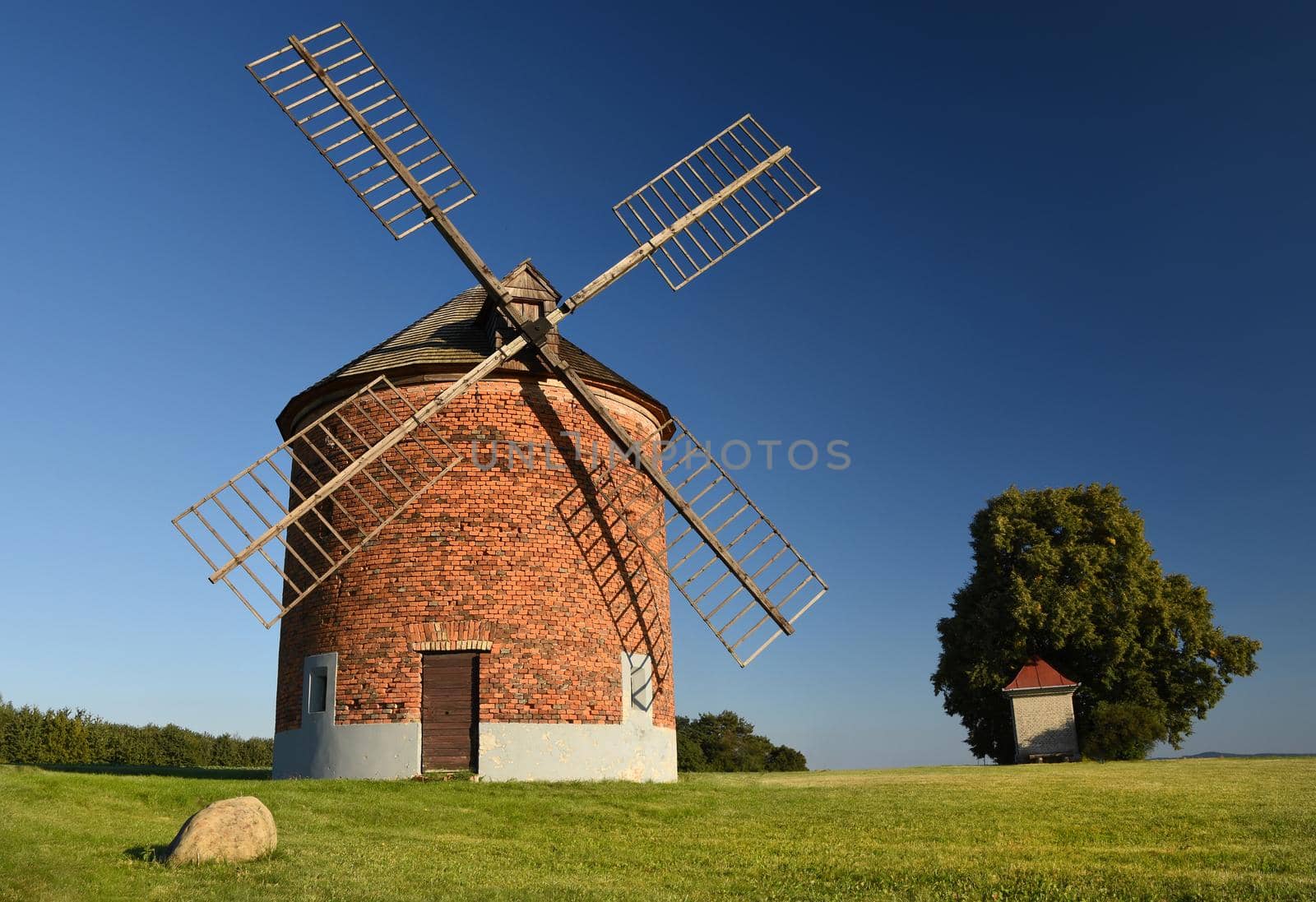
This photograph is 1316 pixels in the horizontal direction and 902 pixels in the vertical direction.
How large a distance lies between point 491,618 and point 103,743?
22.0 m

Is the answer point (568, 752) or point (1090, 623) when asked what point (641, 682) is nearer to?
point (568, 752)

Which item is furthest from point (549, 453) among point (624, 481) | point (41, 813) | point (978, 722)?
point (978, 722)

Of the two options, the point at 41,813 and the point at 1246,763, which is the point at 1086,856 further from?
the point at 1246,763

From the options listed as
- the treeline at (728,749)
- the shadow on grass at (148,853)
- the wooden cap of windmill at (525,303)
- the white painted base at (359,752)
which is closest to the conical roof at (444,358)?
the wooden cap of windmill at (525,303)

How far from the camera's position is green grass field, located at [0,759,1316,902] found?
24.3 ft

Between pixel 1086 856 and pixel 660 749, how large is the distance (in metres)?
8.50

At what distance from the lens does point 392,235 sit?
15.4 m

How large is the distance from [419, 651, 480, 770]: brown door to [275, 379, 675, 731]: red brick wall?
17cm

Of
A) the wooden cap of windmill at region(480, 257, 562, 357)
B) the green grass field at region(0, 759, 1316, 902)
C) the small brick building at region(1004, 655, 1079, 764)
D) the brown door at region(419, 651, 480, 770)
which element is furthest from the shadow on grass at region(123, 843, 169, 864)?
the small brick building at region(1004, 655, 1079, 764)

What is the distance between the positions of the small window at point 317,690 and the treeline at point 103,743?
39.0 feet

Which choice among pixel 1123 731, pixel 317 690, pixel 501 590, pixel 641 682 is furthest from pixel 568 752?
pixel 1123 731

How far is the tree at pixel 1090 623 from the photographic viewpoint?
25.8 meters

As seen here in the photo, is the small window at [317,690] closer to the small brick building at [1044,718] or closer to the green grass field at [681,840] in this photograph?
the green grass field at [681,840]

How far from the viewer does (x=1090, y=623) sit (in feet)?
84.2
